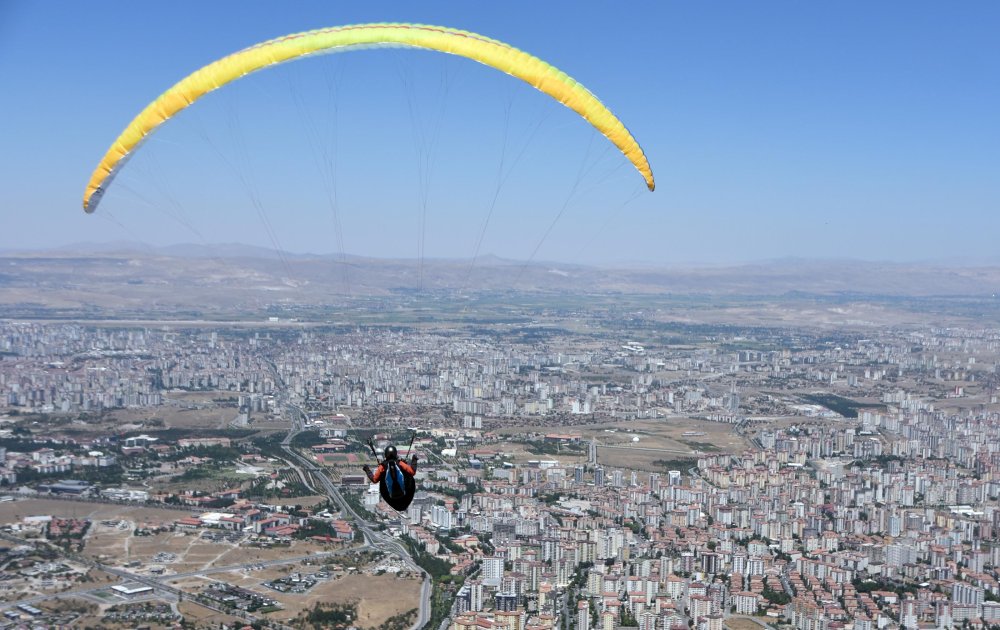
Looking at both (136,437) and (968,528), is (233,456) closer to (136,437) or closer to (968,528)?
(136,437)

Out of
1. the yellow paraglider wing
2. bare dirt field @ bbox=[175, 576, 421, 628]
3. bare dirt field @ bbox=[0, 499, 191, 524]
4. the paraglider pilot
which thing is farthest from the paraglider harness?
bare dirt field @ bbox=[0, 499, 191, 524]

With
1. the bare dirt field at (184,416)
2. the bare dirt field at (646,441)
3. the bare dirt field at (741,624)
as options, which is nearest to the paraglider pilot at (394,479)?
the bare dirt field at (741,624)

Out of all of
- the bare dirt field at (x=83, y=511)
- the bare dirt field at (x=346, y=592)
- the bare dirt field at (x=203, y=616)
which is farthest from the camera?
the bare dirt field at (x=83, y=511)

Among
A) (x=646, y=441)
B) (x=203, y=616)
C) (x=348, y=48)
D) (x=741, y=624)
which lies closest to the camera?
(x=348, y=48)

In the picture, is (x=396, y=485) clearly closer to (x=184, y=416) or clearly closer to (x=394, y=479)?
(x=394, y=479)

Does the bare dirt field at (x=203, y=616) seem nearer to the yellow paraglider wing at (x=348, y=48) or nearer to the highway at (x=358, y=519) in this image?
the highway at (x=358, y=519)

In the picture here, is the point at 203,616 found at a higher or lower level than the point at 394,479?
lower

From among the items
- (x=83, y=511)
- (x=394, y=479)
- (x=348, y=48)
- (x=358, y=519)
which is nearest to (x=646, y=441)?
(x=358, y=519)
